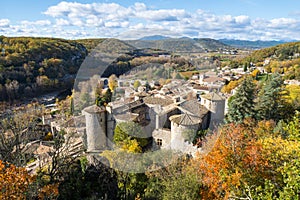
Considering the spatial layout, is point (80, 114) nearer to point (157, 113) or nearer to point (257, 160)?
point (157, 113)

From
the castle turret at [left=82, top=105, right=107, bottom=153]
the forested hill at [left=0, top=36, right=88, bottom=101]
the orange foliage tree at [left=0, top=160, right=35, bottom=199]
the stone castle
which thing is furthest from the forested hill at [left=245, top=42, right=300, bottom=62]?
the orange foliage tree at [left=0, top=160, right=35, bottom=199]

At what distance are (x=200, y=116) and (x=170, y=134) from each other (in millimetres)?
2438

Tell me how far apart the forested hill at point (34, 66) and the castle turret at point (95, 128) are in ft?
126

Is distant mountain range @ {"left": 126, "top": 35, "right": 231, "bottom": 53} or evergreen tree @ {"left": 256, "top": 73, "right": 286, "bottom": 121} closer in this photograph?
distant mountain range @ {"left": 126, "top": 35, "right": 231, "bottom": 53}

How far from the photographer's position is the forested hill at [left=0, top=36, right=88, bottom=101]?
48.0 meters

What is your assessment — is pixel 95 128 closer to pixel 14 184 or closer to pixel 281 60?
pixel 14 184

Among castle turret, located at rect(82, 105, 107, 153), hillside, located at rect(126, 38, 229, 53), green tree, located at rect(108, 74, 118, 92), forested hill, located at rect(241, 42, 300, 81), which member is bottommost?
castle turret, located at rect(82, 105, 107, 153)

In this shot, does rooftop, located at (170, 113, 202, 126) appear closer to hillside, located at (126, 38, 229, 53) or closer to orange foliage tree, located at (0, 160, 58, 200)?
hillside, located at (126, 38, 229, 53)

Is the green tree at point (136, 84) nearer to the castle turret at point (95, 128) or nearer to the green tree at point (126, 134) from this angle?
the castle turret at point (95, 128)

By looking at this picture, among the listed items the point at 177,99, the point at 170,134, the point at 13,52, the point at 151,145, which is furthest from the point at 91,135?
the point at 13,52

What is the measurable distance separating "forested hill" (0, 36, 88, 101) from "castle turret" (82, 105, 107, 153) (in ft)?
126

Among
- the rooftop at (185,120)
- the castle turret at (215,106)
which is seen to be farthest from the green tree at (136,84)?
the rooftop at (185,120)

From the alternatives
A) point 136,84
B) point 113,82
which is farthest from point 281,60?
point 113,82

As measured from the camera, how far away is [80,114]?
54.1 ft
